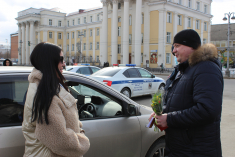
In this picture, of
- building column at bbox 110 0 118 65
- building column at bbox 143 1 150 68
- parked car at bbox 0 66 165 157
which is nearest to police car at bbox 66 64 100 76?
parked car at bbox 0 66 165 157

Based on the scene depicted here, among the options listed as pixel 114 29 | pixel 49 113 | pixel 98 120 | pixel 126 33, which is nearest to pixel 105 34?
pixel 114 29

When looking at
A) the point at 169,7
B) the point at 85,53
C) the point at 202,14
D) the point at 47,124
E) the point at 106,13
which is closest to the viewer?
the point at 47,124

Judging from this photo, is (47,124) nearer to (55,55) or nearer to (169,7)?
(55,55)

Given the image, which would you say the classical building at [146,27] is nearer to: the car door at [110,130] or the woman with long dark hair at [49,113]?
the car door at [110,130]

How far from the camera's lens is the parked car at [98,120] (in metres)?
2.23

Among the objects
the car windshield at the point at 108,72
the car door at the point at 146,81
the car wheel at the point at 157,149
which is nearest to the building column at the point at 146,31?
the car door at the point at 146,81

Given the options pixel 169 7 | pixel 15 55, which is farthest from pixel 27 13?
pixel 169 7

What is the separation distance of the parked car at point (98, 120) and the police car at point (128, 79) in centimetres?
632

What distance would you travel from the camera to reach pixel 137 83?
10.9 meters

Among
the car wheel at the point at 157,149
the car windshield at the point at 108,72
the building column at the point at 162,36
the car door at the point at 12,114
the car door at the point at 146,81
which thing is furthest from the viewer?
the building column at the point at 162,36

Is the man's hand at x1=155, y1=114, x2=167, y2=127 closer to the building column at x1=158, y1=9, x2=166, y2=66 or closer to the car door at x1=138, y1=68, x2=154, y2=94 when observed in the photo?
the car door at x1=138, y1=68, x2=154, y2=94

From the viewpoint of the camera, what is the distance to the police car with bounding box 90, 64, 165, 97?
32.6 ft

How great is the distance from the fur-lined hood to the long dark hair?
4.15 feet

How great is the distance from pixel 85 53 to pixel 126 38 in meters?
26.9
